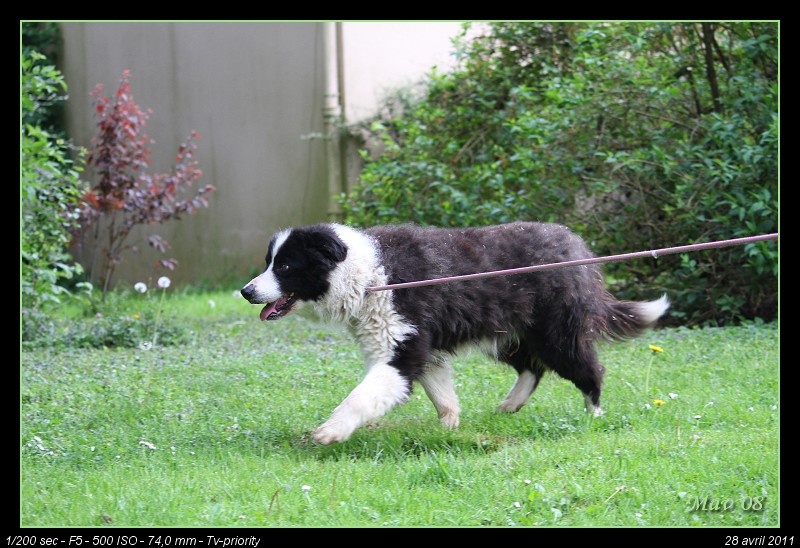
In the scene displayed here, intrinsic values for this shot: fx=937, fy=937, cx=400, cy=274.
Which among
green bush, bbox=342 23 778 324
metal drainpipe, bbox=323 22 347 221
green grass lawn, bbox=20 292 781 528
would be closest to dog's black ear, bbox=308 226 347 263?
green grass lawn, bbox=20 292 781 528

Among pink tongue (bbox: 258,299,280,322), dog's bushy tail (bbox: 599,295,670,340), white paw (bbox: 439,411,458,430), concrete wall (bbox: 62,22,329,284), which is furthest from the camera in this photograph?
concrete wall (bbox: 62,22,329,284)

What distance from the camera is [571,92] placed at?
8797 millimetres

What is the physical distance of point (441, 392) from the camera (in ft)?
18.2

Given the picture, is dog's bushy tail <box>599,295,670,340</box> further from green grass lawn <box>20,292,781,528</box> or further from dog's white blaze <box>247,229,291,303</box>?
dog's white blaze <box>247,229,291,303</box>

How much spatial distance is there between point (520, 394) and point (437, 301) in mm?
984

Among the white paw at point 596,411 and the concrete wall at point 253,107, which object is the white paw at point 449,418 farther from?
the concrete wall at point 253,107

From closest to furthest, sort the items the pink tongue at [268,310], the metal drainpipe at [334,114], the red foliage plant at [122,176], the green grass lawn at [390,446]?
→ the green grass lawn at [390,446]
the pink tongue at [268,310]
the red foliage plant at [122,176]
the metal drainpipe at [334,114]

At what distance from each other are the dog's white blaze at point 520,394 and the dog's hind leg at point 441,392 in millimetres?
408

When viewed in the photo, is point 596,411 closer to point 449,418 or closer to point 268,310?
point 449,418

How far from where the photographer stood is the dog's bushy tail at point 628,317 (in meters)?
5.96

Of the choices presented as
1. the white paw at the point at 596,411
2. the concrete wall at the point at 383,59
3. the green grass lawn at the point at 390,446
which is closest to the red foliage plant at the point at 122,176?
the concrete wall at the point at 383,59

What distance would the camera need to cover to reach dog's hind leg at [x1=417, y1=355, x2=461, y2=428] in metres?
5.52

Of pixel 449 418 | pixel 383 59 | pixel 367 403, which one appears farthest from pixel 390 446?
pixel 383 59

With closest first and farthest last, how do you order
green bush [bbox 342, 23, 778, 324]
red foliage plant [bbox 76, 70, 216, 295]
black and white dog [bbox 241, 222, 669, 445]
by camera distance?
black and white dog [bbox 241, 222, 669, 445], green bush [bbox 342, 23, 778, 324], red foliage plant [bbox 76, 70, 216, 295]
